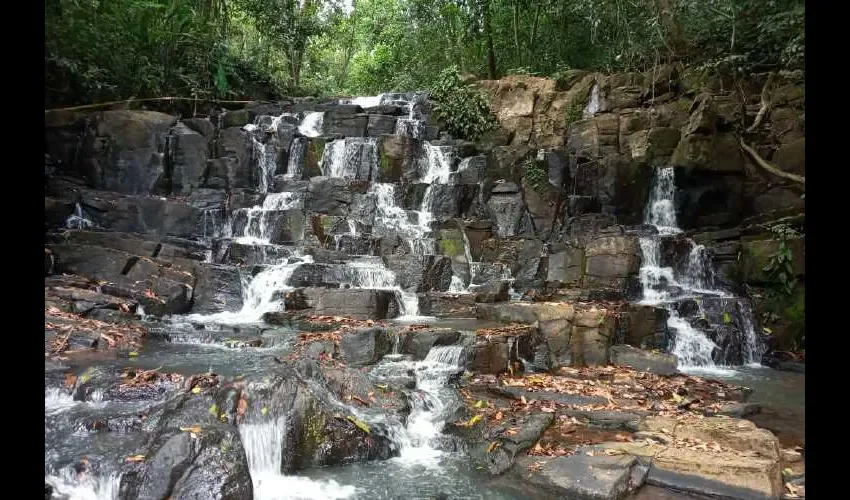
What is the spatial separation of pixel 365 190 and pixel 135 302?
252 inches

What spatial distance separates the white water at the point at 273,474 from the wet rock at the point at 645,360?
5.14 meters

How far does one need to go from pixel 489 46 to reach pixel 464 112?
4573 millimetres

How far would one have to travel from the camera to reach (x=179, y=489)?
4.14 metres

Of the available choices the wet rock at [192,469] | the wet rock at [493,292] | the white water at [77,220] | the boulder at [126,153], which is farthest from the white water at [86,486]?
the boulder at [126,153]

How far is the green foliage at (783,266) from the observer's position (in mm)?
10273

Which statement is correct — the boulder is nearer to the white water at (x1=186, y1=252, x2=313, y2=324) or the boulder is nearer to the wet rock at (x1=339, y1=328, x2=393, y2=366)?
the white water at (x1=186, y1=252, x2=313, y2=324)

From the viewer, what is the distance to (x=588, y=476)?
471 cm

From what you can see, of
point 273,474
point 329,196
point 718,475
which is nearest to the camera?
point 718,475

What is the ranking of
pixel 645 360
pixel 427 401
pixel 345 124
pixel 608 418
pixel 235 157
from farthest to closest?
pixel 345 124
pixel 235 157
pixel 645 360
pixel 427 401
pixel 608 418

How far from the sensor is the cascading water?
9492 millimetres

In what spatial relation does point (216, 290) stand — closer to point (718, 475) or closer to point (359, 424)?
point (359, 424)

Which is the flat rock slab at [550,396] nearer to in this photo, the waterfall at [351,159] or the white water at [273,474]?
Answer: the white water at [273,474]

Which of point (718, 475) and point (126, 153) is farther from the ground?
point (126, 153)

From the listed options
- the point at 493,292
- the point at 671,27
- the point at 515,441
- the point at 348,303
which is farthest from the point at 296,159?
the point at 515,441
